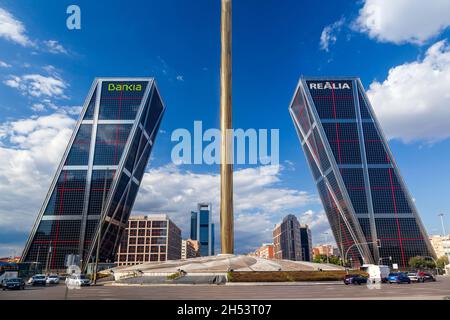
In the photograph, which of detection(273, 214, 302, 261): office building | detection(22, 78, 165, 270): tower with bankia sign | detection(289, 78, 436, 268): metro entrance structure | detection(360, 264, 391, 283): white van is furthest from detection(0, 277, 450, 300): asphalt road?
detection(273, 214, 302, 261): office building

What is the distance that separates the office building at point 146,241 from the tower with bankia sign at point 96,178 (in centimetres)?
3178

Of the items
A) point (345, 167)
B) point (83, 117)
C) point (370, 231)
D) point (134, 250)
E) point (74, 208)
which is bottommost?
point (134, 250)

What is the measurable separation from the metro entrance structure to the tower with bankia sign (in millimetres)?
56714

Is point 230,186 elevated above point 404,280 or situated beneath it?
elevated above

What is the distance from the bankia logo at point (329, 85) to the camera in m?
99.5

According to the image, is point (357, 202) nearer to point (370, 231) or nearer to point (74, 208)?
point (370, 231)

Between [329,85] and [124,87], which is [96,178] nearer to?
[124,87]

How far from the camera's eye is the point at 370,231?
289ft

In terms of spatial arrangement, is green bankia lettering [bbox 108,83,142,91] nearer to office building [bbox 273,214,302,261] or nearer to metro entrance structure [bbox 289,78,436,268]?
metro entrance structure [bbox 289,78,436,268]

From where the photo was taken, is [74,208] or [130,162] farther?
[130,162]

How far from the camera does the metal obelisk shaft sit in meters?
48.2

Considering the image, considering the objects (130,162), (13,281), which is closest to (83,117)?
(130,162)

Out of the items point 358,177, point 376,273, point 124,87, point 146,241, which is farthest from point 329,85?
point 146,241
